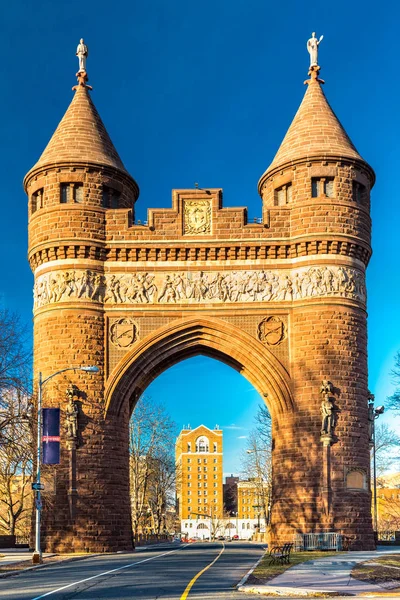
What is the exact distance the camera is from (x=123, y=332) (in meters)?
37.4

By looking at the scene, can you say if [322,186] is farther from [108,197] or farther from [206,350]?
[108,197]

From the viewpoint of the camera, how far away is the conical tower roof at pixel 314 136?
125ft

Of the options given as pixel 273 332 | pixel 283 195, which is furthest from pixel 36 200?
pixel 273 332

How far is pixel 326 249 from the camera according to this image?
37156 millimetres

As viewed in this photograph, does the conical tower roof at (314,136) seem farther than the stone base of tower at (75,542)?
Yes

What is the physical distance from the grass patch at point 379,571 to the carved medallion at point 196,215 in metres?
18.3

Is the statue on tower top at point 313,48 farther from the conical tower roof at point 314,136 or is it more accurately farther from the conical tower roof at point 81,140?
the conical tower roof at point 81,140

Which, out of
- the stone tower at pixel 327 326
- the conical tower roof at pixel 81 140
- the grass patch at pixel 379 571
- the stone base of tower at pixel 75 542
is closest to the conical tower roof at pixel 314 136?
the stone tower at pixel 327 326

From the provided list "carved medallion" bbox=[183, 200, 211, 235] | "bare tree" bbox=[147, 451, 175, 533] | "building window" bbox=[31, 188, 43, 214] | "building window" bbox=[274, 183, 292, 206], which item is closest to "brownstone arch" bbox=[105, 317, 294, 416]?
"carved medallion" bbox=[183, 200, 211, 235]

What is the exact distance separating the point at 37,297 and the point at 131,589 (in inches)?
906

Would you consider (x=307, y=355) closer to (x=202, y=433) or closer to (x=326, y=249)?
(x=326, y=249)

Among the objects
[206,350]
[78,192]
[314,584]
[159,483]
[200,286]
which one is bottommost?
[159,483]

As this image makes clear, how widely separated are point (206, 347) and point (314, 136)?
10.4 meters

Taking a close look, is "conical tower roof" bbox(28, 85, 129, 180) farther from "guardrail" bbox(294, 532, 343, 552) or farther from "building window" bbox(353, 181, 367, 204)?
"guardrail" bbox(294, 532, 343, 552)
